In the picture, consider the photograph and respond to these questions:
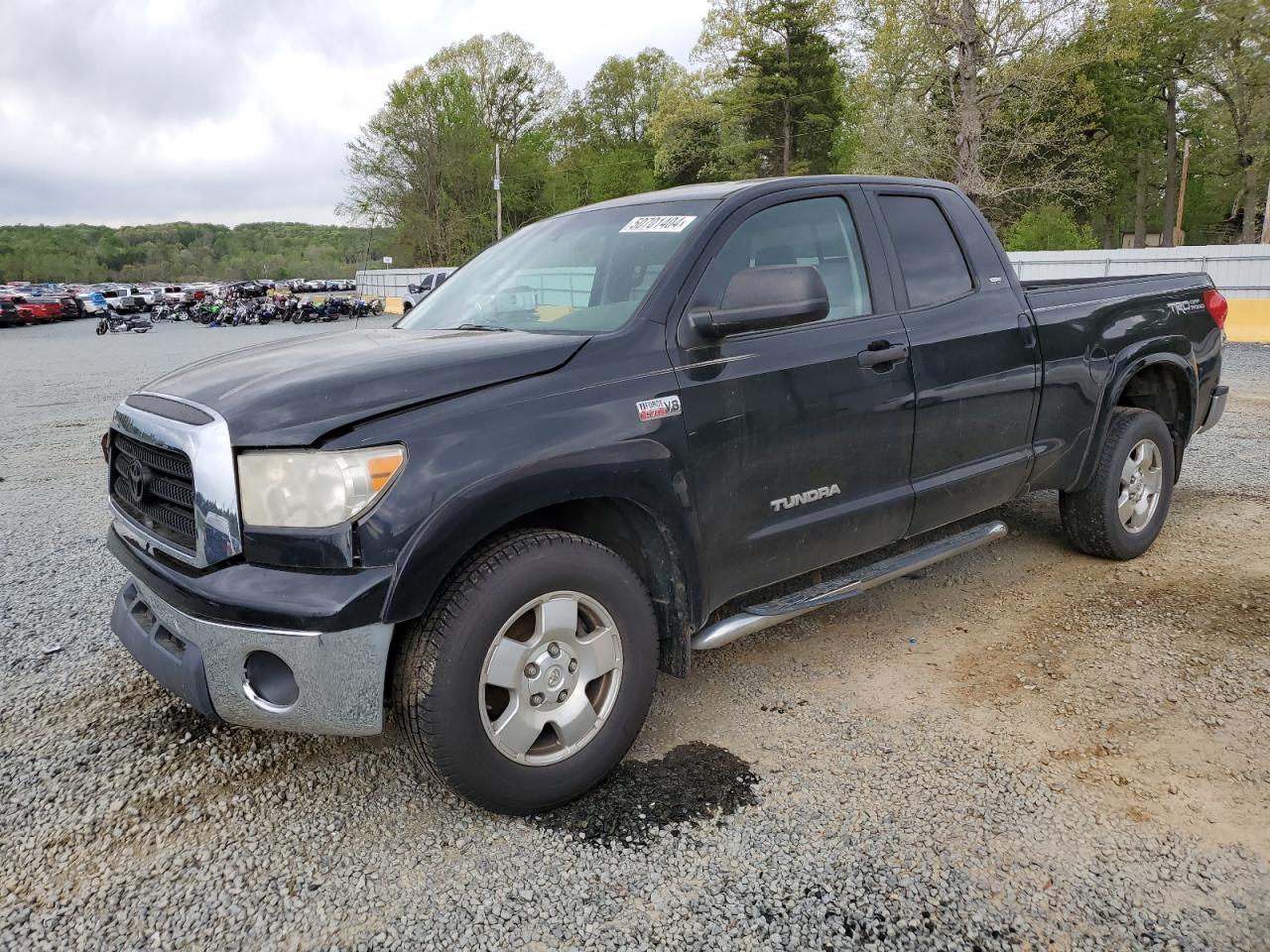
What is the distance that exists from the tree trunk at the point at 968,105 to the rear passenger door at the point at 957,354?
21799 mm

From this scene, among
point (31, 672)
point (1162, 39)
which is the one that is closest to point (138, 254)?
point (1162, 39)

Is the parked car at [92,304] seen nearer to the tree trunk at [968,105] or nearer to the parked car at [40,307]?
the parked car at [40,307]

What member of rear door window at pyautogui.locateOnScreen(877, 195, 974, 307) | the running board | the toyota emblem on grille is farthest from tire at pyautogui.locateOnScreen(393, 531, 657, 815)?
rear door window at pyautogui.locateOnScreen(877, 195, 974, 307)

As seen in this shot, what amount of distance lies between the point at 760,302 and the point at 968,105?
2420 cm

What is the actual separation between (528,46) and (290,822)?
2679 inches

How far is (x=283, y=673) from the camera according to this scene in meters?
2.42

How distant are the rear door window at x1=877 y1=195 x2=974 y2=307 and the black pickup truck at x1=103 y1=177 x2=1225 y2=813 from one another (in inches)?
0.6

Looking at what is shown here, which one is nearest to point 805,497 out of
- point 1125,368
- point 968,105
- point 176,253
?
point 1125,368

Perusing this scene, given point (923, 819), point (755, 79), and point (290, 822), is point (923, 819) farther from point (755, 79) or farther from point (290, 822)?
point (755, 79)

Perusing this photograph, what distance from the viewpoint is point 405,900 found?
233cm

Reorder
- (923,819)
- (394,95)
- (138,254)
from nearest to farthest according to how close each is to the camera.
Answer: (923,819) → (394,95) → (138,254)

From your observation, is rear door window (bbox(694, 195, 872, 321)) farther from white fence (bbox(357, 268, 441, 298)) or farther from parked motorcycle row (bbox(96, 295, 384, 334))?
white fence (bbox(357, 268, 441, 298))

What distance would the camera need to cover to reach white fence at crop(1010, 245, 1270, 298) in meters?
16.4

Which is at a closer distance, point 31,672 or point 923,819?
point 923,819
